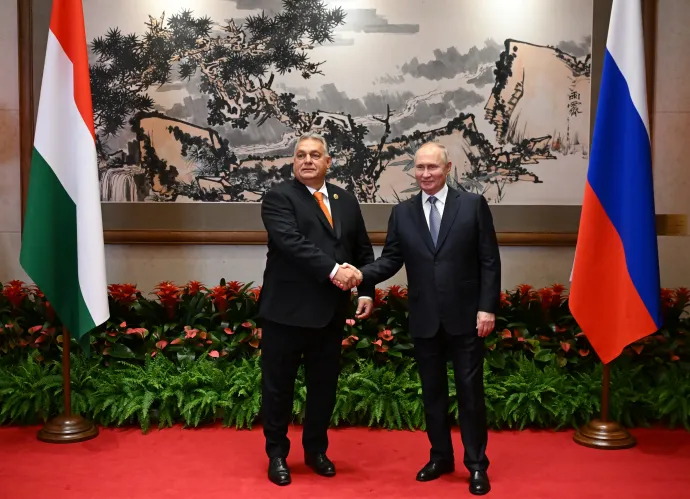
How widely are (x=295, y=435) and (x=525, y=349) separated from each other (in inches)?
67.8

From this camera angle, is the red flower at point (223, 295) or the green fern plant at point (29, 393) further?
the red flower at point (223, 295)

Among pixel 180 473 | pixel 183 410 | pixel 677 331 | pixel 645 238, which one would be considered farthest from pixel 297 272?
pixel 677 331

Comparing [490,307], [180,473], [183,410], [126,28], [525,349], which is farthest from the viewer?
[126,28]

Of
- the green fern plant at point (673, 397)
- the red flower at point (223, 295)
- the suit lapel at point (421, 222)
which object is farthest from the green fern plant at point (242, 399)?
the green fern plant at point (673, 397)

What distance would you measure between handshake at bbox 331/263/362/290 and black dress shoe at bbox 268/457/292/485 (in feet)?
3.18

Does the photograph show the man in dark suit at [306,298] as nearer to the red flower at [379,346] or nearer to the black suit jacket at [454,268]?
the black suit jacket at [454,268]

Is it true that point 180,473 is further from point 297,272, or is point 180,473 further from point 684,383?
point 684,383

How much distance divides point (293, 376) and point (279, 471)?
0.48 m

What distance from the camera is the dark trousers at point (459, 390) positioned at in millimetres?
3562

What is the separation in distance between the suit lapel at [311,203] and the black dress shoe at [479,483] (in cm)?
139

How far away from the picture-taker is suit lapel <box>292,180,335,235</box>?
3.69 metres

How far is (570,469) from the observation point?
3.91 m

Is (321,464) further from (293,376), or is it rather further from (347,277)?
(347,277)

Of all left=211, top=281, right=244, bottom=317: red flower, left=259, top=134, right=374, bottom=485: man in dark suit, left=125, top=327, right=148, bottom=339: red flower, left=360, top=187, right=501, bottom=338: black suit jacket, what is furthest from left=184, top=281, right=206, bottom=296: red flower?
left=360, top=187, right=501, bottom=338: black suit jacket
